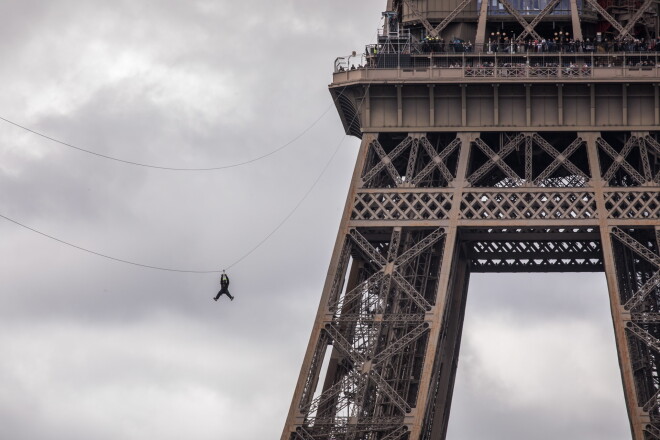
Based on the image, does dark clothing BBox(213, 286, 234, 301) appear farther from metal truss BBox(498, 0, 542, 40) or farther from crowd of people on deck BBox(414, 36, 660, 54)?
metal truss BBox(498, 0, 542, 40)

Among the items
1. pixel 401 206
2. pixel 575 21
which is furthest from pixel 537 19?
pixel 401 206

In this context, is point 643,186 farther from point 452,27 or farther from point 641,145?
point 452,27

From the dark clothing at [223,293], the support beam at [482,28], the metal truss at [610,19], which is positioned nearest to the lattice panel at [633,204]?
the metal truss at [610,19]

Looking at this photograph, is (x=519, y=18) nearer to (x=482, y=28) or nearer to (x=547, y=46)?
(x=482, y=28)

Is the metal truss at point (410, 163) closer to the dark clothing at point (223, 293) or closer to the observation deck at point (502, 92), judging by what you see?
the observation deck at point (502, 92)

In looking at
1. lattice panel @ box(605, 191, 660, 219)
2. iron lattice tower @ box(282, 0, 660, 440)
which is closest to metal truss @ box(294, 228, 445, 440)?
iron lattice tower @ box(282, 0, 660, 440)

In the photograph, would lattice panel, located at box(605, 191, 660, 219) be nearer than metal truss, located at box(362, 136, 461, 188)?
Yes
